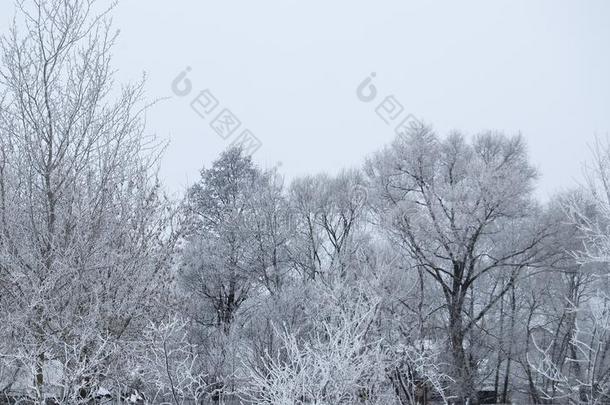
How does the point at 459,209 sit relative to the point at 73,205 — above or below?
below

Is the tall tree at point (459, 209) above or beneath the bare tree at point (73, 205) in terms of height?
beneath

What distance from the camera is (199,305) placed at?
75.3ft

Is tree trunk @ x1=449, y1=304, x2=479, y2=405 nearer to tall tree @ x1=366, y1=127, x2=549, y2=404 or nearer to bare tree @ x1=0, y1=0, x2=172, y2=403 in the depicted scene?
tall tree @ x1=366, y1=127, x2=549, y2=404

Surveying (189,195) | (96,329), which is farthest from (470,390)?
(96,329)

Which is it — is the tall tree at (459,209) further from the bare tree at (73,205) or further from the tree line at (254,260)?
the bare tree at (73,205)

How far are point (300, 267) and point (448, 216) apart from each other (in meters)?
6.86

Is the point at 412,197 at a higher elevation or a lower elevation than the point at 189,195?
lower

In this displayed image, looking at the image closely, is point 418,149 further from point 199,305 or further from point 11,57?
point 11,57

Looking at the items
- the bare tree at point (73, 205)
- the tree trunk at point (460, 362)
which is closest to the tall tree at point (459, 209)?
the tree trunk at point (460, 362)

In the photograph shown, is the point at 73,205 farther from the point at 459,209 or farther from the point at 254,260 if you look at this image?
the point at 254,260

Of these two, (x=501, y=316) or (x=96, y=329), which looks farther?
(x=501, y=316)

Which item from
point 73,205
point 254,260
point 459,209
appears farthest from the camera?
point 254,260

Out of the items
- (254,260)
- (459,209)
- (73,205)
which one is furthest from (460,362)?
(73,205)

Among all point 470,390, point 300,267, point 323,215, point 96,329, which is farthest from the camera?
point 323,215
